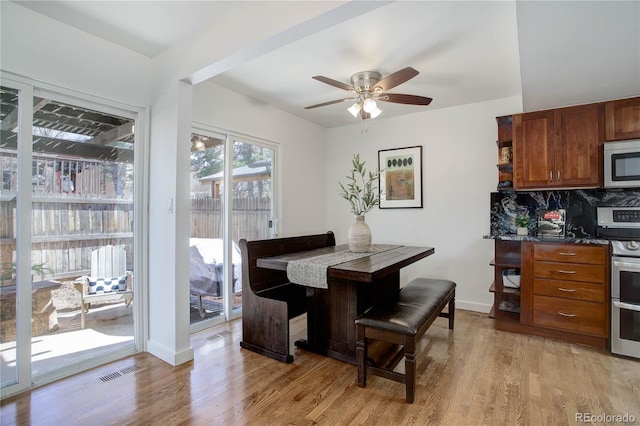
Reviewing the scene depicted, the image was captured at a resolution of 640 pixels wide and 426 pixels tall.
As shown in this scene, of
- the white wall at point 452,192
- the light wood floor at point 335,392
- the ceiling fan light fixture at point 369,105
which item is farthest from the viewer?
the white wall at point 452,192

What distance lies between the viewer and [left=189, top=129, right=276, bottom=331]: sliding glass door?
337cm

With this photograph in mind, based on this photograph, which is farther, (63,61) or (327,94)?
(327,94)

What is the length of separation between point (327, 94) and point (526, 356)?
10.4 feet

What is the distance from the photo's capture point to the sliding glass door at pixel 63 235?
6.91ft

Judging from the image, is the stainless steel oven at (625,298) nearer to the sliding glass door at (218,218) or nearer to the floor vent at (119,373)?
the sliding glass door at (218,218)

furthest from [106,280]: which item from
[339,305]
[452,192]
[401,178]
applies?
[452,192]

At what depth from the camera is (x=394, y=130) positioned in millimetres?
4422

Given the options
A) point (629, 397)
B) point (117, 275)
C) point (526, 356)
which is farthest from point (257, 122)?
point (629, 397)

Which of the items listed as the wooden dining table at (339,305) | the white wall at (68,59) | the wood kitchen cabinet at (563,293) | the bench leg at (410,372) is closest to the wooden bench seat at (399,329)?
the bench leg at (410,372)

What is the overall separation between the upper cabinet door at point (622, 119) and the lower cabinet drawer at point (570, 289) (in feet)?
4.40

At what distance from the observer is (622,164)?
2.82 meters

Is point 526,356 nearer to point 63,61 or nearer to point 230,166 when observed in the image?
point 230,166

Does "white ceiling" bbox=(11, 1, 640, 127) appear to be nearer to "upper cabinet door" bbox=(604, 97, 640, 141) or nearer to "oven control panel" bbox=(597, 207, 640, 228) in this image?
"upper cabinet door" bbox=(604, 97, 640, 141)

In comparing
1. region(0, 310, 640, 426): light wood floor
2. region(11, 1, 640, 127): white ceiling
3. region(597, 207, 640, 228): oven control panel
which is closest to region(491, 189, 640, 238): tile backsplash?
region(597, 207, 640, 228): oven control panel
